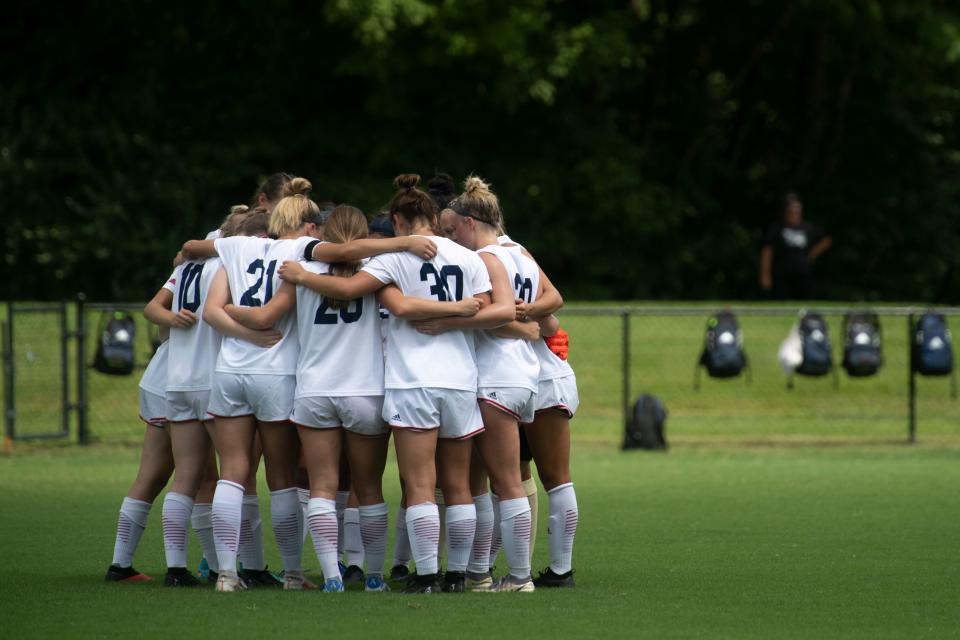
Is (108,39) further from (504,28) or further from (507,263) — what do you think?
(507,263)

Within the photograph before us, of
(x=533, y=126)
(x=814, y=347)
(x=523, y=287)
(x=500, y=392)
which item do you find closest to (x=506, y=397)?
(x=500, y=392)

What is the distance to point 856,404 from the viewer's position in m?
18.2

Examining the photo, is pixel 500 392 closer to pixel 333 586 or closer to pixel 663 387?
Answer: pixel 333 586

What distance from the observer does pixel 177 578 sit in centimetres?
739

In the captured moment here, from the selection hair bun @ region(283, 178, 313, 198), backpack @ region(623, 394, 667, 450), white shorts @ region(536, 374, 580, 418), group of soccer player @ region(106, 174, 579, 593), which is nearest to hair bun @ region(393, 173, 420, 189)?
group of soccer player @ region(106, 174, 579, 593)

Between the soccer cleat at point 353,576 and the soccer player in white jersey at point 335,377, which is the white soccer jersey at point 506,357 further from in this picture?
the soccer cleat at point 353,576

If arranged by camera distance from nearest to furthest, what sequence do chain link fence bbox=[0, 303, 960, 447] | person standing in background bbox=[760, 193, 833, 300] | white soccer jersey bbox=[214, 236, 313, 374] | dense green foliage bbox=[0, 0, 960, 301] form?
white soccer jersey bbox=[214, 236, 313, 374]
chain link fence bbox=[0, 303, 960, 447]
person standing in background bbox=[760, 193, 833, 300]
dense green foliage bbox=[0, 0, 960, 301]

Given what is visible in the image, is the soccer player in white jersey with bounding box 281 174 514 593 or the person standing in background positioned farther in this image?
the person standing in background

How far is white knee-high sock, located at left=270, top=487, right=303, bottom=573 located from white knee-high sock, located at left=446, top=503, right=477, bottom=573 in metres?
0.72

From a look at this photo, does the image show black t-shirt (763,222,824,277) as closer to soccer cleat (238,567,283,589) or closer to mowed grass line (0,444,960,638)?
mowed grass line (0,444,960,638)

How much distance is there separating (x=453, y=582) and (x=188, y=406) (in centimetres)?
148

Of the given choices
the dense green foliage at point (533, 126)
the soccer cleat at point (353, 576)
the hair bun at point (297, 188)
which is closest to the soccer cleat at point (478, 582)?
the soccer cleat at point (353, 576)

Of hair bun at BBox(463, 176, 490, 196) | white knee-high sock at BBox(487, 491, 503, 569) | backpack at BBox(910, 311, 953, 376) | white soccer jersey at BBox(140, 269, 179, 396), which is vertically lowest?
white knee-high sock at BBox(487, 491, 503, 569)

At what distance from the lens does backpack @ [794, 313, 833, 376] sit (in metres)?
16.3
